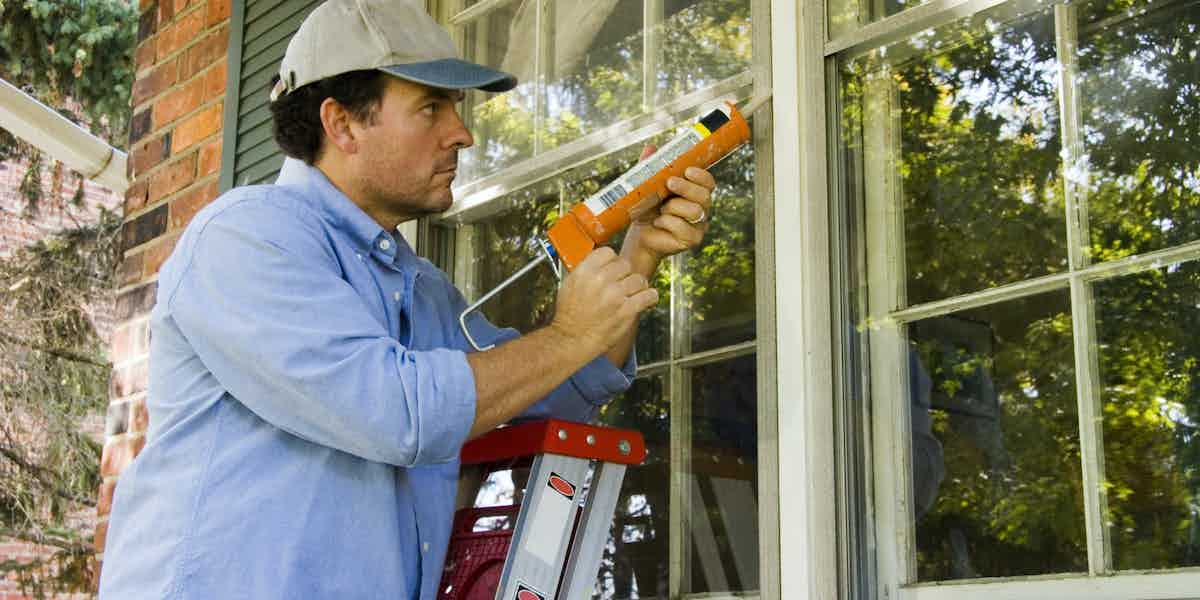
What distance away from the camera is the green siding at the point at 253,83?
338 cm

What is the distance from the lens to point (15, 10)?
Answer: 27.8 feet

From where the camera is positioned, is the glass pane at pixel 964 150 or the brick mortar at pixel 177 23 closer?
the glass pane at pixel 964 150

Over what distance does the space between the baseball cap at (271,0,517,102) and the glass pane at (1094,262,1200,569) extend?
104cm

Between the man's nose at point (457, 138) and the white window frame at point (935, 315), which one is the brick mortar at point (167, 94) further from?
the white window frame at point (935, 315)

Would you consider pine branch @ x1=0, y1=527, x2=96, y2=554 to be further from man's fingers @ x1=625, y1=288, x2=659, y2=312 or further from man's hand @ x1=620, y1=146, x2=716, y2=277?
man's fingers @ x1=625, y1=288, x2=659, y2=312

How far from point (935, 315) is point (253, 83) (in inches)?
79.1

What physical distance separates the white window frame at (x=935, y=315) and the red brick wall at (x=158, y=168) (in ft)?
6.29

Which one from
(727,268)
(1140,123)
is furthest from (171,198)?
(1140,123)

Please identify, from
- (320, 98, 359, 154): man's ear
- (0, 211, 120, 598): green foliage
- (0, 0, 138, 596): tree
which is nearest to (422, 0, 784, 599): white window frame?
(320, 98, 359, 154): man's ear

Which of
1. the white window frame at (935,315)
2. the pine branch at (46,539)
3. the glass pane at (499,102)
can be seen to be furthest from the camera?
the pine branch at (46,539)

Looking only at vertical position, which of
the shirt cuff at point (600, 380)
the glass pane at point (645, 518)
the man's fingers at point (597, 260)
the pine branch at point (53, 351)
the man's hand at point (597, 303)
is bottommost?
the glass pane at point (645, 518)

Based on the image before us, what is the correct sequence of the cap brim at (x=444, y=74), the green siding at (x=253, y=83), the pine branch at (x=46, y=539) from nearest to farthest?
1. the cap brim at (x=444, y=74)
2. the green siding at (x=253, y=83)
3. the pine branch at (x=46, y=539)

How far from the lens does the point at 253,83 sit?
349 cm

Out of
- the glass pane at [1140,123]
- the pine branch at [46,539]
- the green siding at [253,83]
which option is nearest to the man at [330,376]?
the glass pane at [1140,123]
